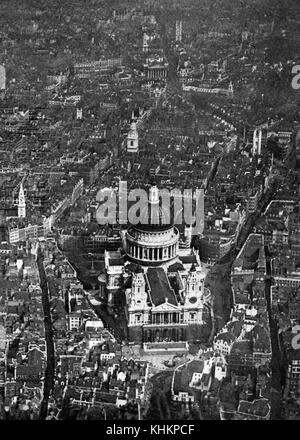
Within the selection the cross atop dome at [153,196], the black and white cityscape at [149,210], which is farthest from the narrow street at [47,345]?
the cross atop dome at [153,196]

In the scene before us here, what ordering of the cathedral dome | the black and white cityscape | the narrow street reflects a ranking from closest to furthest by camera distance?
the narrow street, the black and white cityscape, the cathedral dome

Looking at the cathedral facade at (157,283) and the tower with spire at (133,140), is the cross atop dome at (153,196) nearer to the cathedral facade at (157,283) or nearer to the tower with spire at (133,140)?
the cathedral facade at (157,283)

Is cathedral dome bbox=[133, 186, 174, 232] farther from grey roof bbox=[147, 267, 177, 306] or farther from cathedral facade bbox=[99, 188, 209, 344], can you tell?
grey roof bbox=[147, 267, 177, 306]

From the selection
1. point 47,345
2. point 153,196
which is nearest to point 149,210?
point 153,196

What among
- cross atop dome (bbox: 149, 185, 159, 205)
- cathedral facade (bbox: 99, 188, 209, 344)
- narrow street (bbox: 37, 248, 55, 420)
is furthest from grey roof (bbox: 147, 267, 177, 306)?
narrow street (bbox: 37, 248, 55, 420)

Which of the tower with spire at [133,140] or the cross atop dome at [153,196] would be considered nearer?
the cross atop dome at [153,196]

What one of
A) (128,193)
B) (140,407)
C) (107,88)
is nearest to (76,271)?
(128,193)

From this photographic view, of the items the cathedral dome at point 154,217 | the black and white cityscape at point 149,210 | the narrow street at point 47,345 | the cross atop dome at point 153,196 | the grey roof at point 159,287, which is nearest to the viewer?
the narrow street at point 47,345

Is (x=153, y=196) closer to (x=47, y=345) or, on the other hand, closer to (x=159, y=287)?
(x=159, y=287)

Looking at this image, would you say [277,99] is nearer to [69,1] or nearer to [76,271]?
[69,1]
